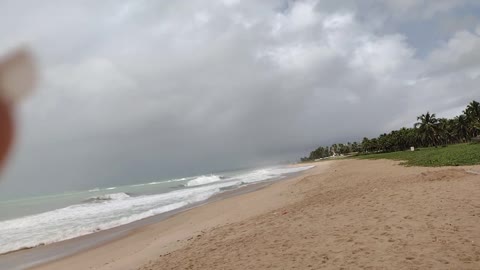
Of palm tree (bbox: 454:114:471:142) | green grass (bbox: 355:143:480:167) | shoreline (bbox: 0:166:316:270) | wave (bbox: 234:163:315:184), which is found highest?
palm tree (bbox: 454:114:471:142)

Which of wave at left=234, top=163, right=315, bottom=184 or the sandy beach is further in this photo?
wave at left=234, top=163, right=315, bottom=184

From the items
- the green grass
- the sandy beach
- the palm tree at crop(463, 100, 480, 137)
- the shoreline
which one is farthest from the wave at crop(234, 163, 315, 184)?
the palm tree at crop(463, 100, 480, 137)

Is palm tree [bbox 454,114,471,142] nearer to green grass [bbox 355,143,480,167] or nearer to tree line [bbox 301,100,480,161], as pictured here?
tree line [bbox 301,100,480,161]

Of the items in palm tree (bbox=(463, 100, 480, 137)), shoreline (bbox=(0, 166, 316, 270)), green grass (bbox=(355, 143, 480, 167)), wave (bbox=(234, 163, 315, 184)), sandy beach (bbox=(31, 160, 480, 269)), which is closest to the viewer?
sandy beach (bbox=(31, 160, 480, 269))

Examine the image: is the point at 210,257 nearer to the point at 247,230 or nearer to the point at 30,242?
the point at 247,230

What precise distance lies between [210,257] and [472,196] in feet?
24.7

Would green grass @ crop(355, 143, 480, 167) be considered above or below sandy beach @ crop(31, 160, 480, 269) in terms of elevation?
above

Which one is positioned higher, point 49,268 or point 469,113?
point 469,113

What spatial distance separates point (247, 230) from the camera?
9.83m

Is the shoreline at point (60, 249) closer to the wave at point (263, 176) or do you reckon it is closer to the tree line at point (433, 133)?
the wave at point (263, 176)

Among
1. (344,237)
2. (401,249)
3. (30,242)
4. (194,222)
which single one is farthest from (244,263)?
(30,242)

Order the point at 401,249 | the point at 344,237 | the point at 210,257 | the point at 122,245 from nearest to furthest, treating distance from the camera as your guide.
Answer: the point at 401,249 < the point at 344,237 < the point at 210,257 < the point at 122,245

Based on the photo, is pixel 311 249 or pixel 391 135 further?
pixel 391 135

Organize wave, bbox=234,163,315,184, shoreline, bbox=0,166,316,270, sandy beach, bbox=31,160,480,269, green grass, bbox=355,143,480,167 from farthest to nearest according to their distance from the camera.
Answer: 1. wave, bbox=234,163,315,184
2. green grass, bbox=355,143,480,167
3. shoreline, bbox=0,166,316,270
4. sandy beach, bbox=31,160,480,269
